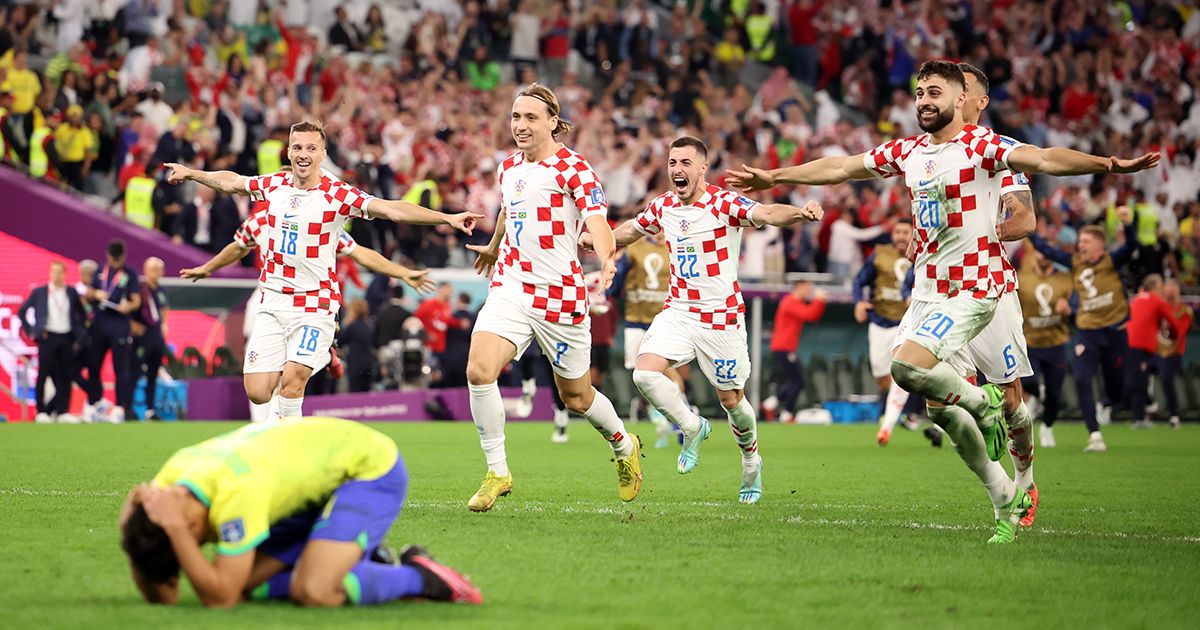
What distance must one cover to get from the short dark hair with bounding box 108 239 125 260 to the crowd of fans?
→ 5.19 ft

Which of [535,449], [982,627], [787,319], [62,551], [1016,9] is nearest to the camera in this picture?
[982,627]

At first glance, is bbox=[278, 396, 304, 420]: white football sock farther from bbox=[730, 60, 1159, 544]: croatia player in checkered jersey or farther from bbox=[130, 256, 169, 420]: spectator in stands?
bbox=[130, 256, 169, 420]: spectator in stands

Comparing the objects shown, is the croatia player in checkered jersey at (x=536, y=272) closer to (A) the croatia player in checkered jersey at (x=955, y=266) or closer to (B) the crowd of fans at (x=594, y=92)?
(A) the croatia player in checkered jersey at (x=955, y=266)

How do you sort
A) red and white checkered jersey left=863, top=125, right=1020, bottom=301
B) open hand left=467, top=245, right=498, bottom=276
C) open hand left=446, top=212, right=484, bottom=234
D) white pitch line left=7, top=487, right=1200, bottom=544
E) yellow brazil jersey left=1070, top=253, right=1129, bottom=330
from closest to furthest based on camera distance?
red and white checkered jersey left=863, top=125, right=1020, bottom=301 → white pitch line left=7, top=487, right=1200, bottom=544 → open hand left=446, top=212, right=484, bottom=234 → open hand left=467, top=245, right=498, bottom=276 → yellow brazil jersey left=1070, top=253, right=1129, bottom=330

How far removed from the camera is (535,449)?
58.7 ft

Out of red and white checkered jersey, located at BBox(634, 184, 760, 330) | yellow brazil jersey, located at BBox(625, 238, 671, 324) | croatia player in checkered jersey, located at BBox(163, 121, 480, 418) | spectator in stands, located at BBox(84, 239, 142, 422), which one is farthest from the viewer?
spectator in stands, located at BBox(84, 239, 142, 422)

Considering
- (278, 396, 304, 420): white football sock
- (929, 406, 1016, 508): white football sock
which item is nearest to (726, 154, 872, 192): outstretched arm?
(929, 406, 1016, 508): white football sock

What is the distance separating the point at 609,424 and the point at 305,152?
3.15 meters

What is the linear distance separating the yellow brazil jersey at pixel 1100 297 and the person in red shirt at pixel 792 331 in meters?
4.88

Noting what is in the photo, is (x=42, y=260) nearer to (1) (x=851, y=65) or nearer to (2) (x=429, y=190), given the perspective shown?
(2) (x=429, y=190)

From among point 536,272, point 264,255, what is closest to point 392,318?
point 264,255

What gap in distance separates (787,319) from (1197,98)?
46.2ft

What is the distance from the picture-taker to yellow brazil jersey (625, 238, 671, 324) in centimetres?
1925

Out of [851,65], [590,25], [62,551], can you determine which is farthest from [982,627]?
[851,65]
